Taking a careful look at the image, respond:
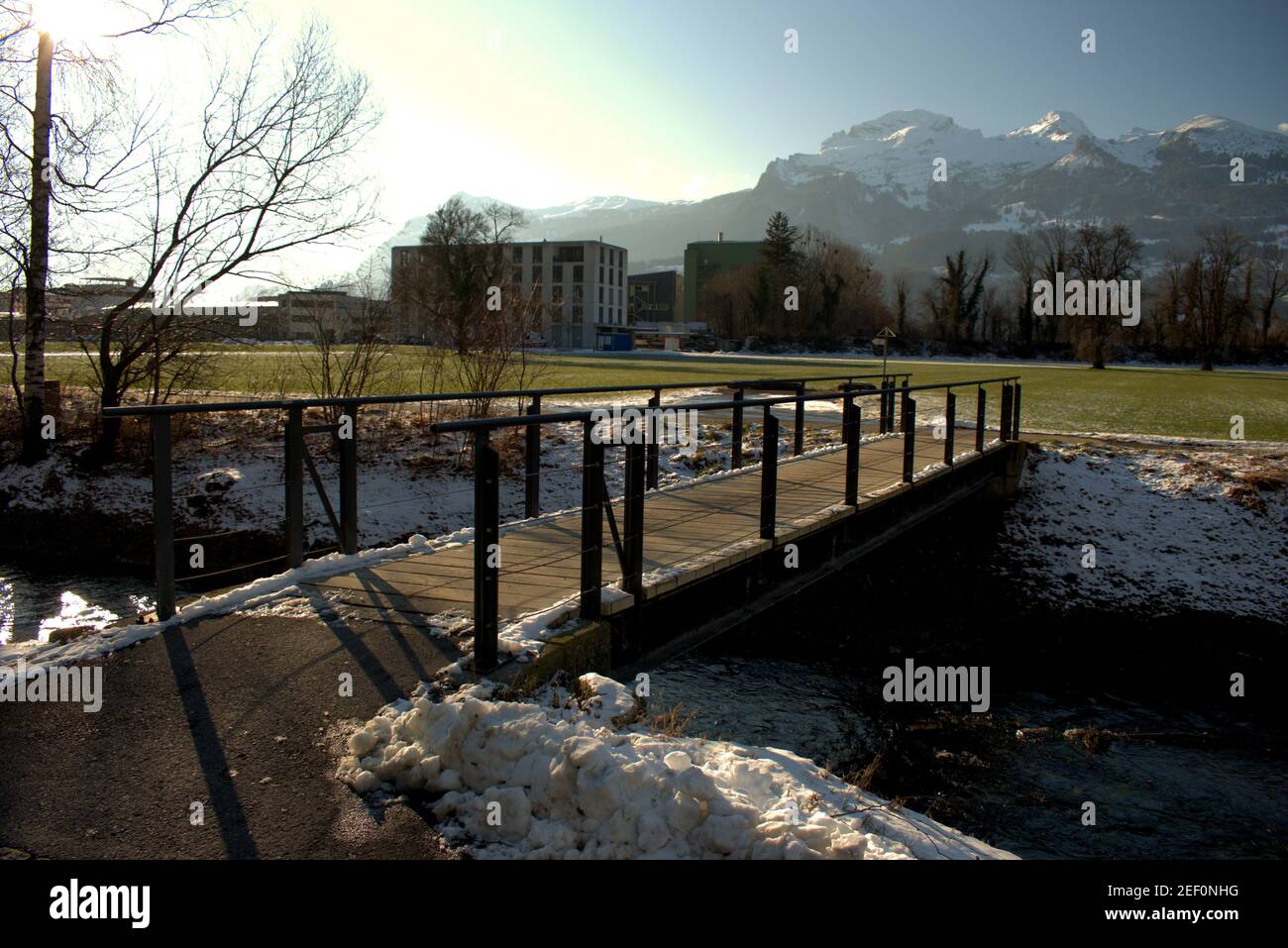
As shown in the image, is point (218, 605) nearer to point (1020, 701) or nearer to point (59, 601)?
point (59, 601)

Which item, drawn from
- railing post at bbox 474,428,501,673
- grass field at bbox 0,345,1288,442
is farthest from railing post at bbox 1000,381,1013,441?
railing post at bbox 474,428,501,673

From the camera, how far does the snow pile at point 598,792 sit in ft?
9.97

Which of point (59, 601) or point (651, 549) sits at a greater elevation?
point (651, 549)

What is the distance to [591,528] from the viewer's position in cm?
505

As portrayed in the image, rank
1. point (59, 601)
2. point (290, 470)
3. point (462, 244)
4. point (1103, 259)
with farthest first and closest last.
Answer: point (1103, 259) < point (462, 244) < point (59, 601) < point (290, 470)

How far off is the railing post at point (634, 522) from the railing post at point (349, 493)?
219 centimetres

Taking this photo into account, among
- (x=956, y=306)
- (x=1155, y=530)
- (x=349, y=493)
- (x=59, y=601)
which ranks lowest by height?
(x=59, y=601)

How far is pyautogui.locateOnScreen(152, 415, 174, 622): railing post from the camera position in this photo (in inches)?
195

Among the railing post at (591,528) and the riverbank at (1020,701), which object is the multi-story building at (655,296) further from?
the railing post at (591,528)

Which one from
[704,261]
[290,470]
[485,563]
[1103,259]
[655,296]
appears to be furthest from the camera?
[655,296]

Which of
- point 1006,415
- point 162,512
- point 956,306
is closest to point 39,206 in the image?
point 162,512

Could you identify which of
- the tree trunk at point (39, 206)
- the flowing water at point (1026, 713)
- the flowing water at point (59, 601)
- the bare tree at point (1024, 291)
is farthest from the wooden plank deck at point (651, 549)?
the bare tree at point (1024, 291)

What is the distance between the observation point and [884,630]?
1108 centimetres

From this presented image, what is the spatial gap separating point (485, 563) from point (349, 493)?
2773 mm
